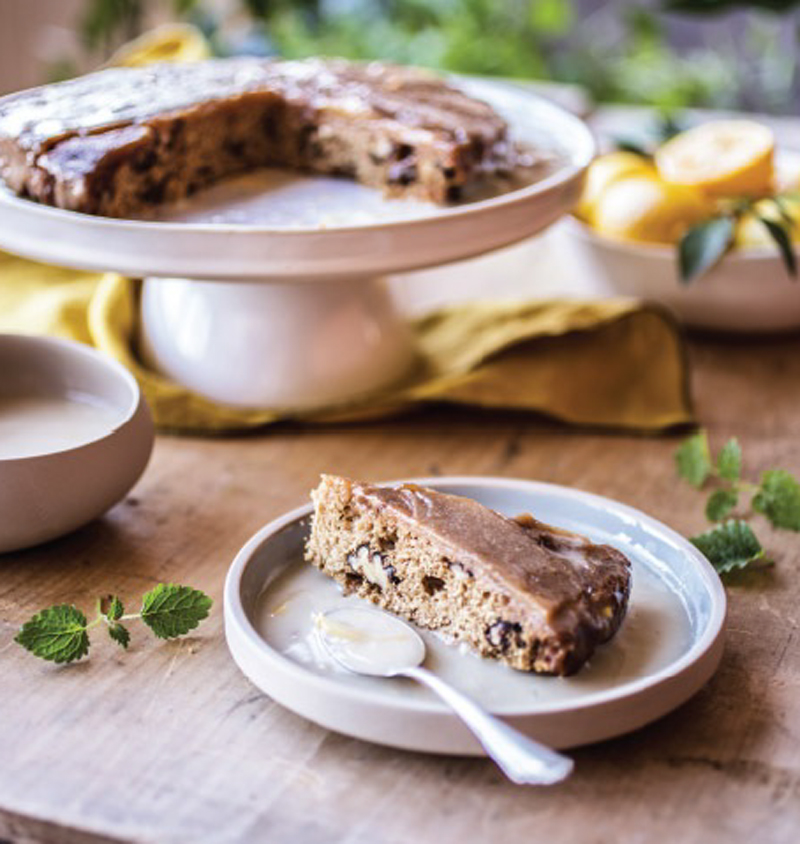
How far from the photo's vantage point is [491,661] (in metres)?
0.86

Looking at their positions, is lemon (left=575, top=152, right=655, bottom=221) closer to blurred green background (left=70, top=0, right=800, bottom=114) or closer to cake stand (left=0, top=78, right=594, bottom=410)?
cake stand (left=0, top=78, right=594, bottom=410)

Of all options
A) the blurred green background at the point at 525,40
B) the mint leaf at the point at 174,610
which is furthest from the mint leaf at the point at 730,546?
the blurred green background at the point at 525,40

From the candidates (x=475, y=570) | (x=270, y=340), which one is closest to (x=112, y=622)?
(x=475, y=570)

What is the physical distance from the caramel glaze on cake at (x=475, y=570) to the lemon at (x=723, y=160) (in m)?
0.74

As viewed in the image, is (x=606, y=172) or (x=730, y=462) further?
(x=606, y=172)

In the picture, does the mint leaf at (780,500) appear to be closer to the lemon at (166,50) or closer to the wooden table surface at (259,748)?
the wooden table surface at (259,748)

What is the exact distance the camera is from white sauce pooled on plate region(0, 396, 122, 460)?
3.54ft

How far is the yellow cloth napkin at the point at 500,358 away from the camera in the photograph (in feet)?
4.46

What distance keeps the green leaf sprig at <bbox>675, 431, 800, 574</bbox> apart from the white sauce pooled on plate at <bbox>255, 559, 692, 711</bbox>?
117mm

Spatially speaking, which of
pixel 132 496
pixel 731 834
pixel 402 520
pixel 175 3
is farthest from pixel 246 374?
pixel 175 3

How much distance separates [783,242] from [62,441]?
2.70ft

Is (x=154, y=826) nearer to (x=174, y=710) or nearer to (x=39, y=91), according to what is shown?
(x=174, y=710)

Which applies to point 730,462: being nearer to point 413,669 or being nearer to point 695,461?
point 695,461

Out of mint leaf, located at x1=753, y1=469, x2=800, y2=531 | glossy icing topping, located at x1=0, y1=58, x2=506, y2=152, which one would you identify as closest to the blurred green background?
glossy icing topping, located at x1=0, y1=58, x2=506, y2=152
